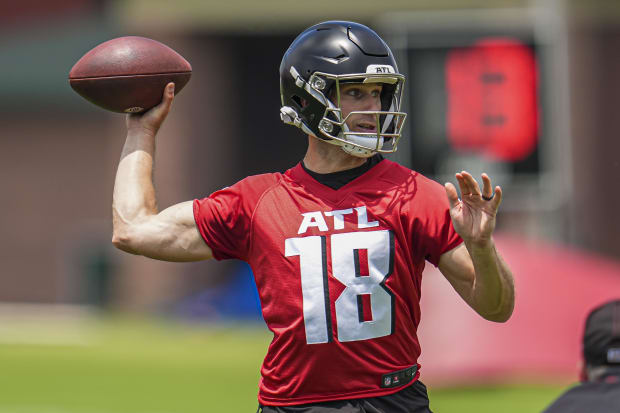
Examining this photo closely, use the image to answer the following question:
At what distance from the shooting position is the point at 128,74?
415 centimetres

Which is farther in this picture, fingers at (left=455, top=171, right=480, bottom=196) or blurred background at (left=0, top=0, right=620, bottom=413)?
blurred background at (left=0, top=0, right=620, bottom=413)

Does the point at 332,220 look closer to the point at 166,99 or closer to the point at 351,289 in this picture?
the point at 351,289

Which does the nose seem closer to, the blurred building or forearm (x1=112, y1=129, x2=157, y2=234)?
forearm (x1=112, y1=129, x2=157, y2=234)

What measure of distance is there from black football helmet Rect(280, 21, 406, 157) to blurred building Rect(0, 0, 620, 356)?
38.3 feet

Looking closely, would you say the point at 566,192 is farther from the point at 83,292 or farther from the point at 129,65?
the point at 129,65

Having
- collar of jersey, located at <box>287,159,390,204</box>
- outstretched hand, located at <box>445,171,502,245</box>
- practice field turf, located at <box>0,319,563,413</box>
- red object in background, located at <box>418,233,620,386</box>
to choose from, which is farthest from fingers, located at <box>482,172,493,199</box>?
red object in background, located at <box>418,233,620,386</box>

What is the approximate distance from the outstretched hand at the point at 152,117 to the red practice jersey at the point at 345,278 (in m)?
0.59

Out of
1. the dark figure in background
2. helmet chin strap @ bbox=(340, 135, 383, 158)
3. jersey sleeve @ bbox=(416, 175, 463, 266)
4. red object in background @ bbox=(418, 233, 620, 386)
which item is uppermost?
helmet chin strap @ bbox=(340, 135, 383, 158)

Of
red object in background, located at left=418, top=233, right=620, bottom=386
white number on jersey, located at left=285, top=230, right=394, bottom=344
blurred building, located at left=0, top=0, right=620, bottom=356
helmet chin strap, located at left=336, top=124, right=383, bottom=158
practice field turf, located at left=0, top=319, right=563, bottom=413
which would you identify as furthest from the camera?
blurred building, located at left=0, top=0, right=620, bottom=356

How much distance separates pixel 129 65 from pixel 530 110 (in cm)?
1003

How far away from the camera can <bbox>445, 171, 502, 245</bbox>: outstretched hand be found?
3537mm

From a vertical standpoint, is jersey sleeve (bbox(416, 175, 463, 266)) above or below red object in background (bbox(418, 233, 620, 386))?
above

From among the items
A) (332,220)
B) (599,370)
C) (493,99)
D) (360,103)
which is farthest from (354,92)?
(493,99)

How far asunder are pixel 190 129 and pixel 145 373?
8.84 meters
